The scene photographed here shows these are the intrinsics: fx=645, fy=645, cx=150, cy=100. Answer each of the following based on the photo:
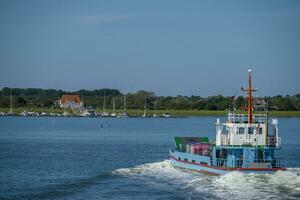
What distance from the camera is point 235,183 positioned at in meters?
Answer: 47.8

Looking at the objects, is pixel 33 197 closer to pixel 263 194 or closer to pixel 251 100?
pixel 263 194

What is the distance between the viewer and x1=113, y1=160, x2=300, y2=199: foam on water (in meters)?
44.2

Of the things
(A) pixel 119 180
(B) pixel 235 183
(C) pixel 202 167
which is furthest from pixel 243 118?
(A) pixel 119 180

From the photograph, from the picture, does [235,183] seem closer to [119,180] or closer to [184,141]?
[119,180]

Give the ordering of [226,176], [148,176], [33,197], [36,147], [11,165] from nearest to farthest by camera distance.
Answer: [33,197] → [226,176] → [148,176] → [11,165] → [36,147]

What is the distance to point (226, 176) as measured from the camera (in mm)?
49781

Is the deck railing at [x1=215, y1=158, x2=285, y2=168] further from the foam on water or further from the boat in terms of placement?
the foam on water

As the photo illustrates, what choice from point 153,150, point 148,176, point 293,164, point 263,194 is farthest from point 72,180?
point 153,150

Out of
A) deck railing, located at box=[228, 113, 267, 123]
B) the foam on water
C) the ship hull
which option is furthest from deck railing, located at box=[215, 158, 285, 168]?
deck railing, located at box=[228, 113, 267, 123]

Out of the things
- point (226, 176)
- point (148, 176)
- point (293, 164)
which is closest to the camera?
point (226, 176)

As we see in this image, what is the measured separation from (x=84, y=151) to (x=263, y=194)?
128 feet

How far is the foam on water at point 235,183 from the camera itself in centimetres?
4425

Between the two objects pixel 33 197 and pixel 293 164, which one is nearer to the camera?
pixel 33 197

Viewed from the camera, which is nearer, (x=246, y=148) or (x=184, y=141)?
(x=246, y=148)
